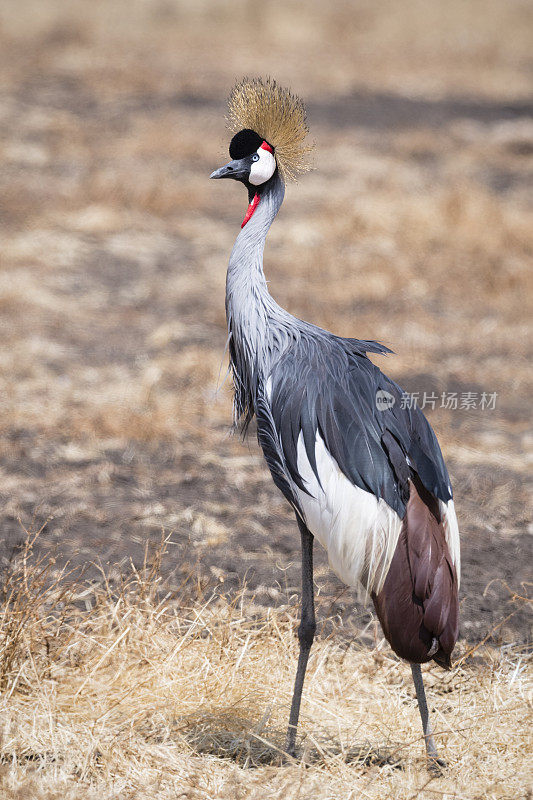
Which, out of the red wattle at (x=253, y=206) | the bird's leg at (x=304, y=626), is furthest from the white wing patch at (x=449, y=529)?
the red wattle at (x=253, y=206)

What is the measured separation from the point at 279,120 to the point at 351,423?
3.52ft

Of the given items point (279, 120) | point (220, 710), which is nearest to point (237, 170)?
point (279, 120)

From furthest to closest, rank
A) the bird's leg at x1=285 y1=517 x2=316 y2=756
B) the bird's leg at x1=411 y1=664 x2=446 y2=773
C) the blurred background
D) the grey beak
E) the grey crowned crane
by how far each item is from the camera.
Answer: the blurred background, the grey beak, the bird's leg at x1=285 y1=517 x2=316 y2=756, the bird's leg at x1=411 y1=664 x2=446 y2=773, the grey crowned crane

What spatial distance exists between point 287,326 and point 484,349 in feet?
14.9

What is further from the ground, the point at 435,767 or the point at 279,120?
the point at 279,120

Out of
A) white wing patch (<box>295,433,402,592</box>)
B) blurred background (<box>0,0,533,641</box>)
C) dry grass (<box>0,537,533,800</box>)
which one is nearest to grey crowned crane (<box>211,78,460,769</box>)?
white wing patch (<box>295,433,402,592</box>)

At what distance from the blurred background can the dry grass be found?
0.32 meters

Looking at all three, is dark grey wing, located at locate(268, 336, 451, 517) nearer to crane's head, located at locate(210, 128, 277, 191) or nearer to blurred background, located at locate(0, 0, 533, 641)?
crane's head, located at locate(210, 128, 277, 191)

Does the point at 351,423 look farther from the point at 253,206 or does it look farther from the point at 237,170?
the point at 237,170

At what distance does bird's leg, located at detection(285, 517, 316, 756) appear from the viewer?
285cm

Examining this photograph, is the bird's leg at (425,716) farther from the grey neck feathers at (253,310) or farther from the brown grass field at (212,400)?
the grey neck feathers at (253,310)

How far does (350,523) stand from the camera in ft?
8.65

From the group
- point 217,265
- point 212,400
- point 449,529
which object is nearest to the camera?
point 449,529

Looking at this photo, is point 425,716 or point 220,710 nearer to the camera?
point 425,716
